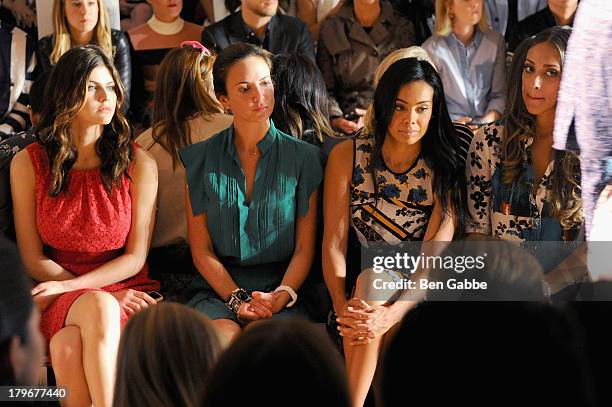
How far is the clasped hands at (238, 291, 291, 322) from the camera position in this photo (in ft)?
7.97

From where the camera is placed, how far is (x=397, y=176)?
2545mm

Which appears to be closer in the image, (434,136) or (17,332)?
(17,332)

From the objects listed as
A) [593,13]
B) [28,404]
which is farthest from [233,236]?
[28,404]

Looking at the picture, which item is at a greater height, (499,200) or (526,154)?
(526,154)

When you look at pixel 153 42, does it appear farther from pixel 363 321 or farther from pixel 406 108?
pixel 363 321

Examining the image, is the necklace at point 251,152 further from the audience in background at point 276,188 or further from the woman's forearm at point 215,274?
the woman's forearm at point 215,274

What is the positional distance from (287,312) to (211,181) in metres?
0.42

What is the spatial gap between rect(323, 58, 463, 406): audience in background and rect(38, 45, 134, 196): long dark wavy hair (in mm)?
588

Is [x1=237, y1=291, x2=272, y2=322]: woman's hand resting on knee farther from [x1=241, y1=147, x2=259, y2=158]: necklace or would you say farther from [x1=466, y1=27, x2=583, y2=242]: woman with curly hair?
[x1=466, y1=27, x2=583, y2=242]: woman with curly hair

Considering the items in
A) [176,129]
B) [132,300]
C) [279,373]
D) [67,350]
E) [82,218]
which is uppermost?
[176,129]

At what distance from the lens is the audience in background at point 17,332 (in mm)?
1134

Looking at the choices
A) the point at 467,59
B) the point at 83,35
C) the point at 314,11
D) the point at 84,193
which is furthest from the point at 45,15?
the point at 467,59

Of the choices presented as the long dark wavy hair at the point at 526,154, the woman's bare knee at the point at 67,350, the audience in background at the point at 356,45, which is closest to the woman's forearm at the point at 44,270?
the woman's bare knee at the point at 67,350

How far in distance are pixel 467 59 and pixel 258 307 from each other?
1797 millimetres
